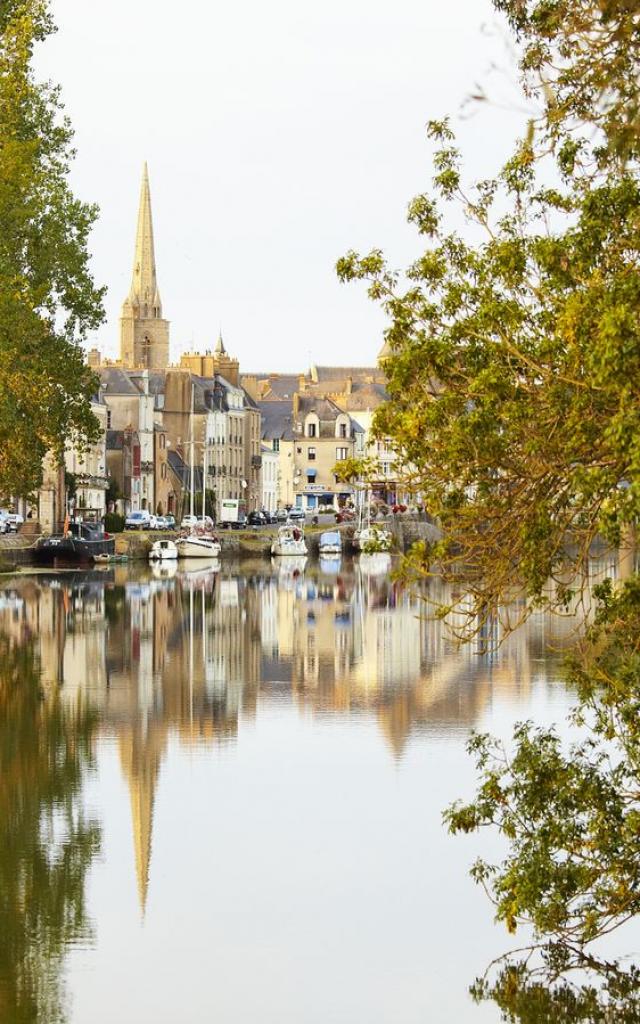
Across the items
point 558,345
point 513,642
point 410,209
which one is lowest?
point 513,642

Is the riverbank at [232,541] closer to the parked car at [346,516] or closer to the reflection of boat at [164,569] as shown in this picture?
the reflection of boat at [164,569]

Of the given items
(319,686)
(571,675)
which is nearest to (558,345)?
(571,675)

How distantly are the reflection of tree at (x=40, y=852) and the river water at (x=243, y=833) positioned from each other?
34 millimetres

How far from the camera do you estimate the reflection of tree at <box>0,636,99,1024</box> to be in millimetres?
17312

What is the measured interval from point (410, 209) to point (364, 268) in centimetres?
99

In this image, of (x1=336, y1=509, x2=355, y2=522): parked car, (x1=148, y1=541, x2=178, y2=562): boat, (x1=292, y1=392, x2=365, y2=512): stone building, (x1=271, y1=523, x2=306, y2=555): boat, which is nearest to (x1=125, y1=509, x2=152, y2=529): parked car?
(x1=271, y1=523, x2=306, y2=555): boat

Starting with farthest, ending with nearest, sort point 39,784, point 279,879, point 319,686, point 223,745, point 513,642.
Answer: point 513,642 < point 319,686 < point 223,745 < point 39,784 < point 279,879

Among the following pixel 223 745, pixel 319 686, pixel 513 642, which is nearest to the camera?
pixel 223 745

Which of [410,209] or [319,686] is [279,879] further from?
[319,686]

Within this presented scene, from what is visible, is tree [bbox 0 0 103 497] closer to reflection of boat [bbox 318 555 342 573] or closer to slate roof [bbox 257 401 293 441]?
reflection of boat [bbox 318 555 342 573]

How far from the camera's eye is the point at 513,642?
55.1 meters

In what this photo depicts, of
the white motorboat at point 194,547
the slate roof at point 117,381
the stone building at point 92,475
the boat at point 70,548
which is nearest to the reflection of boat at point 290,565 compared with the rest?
the white motorboat at point 194,547

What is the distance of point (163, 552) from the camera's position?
112562 mm

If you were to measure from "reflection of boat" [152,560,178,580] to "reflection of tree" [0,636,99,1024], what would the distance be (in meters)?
58.9
